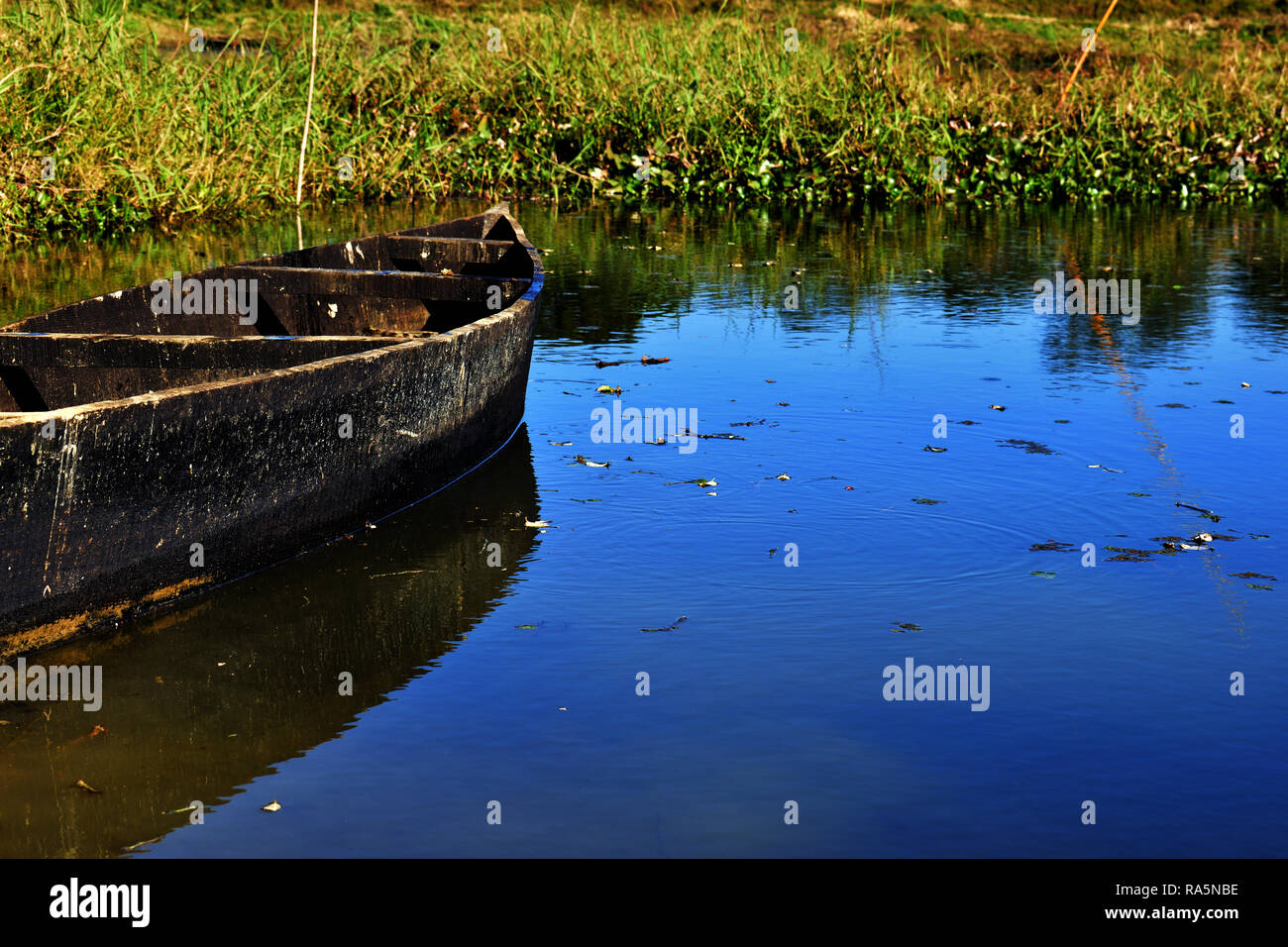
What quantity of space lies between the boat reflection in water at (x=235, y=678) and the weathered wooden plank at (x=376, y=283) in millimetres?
2050

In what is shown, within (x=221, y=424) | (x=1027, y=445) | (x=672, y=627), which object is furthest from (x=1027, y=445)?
(x=221, y=424)

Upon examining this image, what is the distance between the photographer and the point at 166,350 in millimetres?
6004

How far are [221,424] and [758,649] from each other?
1.93 metres

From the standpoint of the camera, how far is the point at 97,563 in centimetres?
457

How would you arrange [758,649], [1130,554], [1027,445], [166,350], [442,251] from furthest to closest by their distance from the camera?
[442,251] < [1027,445] < [166,350] < [1130,554] < [758,649]

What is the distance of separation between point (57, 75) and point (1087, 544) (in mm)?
10433

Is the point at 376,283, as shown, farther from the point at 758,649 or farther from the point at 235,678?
the point at 758,649

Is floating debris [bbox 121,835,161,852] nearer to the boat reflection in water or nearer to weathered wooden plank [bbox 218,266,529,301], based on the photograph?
the boat reflection in water

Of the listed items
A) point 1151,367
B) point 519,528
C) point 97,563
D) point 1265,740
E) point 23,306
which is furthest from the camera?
point 23,306

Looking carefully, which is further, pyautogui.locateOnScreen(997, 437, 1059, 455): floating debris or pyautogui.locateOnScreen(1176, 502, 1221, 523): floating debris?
pyautogui.locateOnScreen(997, 437, 1059, 455): floating debris

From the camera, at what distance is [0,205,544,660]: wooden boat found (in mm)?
4387

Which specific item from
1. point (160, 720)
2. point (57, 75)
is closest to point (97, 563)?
point (160, 720)

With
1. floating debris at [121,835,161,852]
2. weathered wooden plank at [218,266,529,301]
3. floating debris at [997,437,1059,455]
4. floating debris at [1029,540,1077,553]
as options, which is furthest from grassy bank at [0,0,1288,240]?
floating debris at [121,835,161,852]
